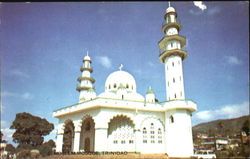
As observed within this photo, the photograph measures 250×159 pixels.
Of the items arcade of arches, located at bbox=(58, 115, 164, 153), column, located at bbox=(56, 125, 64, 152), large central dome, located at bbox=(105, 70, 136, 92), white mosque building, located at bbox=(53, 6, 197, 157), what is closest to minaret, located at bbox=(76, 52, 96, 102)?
large central dome, located at bbox=(105, 70, 136, 92)

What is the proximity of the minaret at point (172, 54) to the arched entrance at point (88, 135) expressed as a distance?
35.1ft

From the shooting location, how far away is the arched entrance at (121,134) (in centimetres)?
2592

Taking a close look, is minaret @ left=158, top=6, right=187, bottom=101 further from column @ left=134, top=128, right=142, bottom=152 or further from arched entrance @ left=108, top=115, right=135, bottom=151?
arched entrance @ left=108, top=115, right=135, bottom=151

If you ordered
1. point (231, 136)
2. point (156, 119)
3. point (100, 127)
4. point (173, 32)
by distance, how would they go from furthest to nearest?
point (231, 136), point (173, 32), point (156, 119), point (100, 127)

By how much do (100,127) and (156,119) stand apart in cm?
753

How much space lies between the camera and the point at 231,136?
63.4 m

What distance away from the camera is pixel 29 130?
148ft

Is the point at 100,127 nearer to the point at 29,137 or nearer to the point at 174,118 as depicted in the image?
the point at 174,118

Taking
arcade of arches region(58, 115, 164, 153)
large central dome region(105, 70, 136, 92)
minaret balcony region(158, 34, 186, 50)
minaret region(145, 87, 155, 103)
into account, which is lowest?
arcade of arches region(58, 115, 164, 153)

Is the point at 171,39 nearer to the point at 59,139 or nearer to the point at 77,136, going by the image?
the point at 77,136

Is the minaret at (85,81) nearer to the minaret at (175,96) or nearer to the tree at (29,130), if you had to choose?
the minaret at (175,96)

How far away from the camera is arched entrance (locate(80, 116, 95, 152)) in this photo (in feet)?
92.6

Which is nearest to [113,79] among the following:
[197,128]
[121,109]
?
[121,109]

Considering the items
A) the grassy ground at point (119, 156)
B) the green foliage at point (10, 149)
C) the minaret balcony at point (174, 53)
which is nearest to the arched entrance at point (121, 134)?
the grassy ground at point (119, 156)
